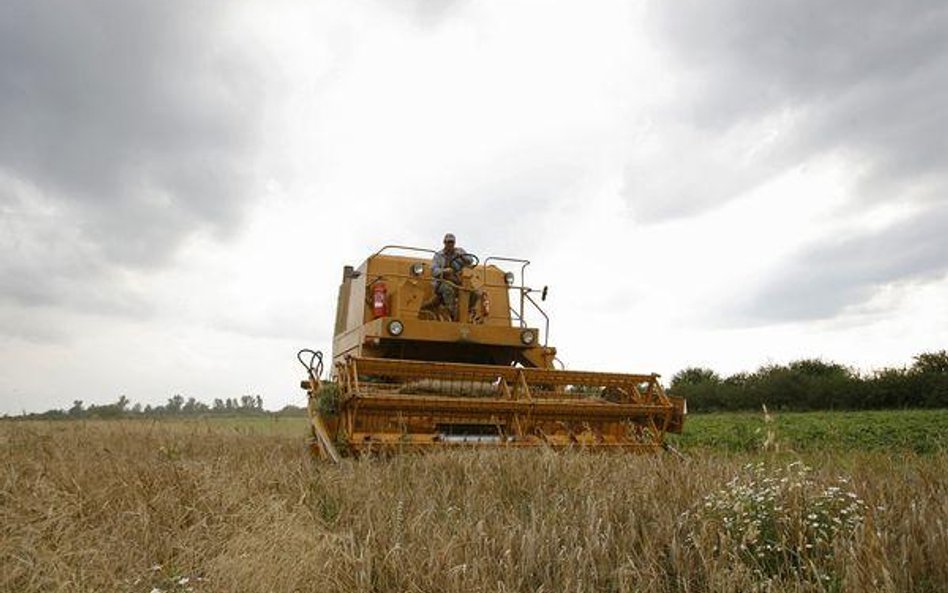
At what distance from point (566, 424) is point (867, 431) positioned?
7308 millimetres

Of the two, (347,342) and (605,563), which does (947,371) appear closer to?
(347,342)

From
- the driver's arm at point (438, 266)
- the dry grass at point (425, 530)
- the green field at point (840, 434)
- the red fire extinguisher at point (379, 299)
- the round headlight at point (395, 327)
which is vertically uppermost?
the driver's arm at point (438, 266)

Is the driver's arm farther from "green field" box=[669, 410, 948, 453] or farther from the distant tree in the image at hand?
the distant tree

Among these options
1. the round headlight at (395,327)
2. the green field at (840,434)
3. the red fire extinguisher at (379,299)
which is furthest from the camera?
the green field at (840,434)

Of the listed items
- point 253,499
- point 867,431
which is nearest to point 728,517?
point 253,499

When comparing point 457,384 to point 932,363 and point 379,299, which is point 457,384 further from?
point 932,363

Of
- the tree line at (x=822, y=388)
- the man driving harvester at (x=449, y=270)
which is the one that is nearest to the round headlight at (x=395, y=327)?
the man driving harvester at (x=449, y=270)

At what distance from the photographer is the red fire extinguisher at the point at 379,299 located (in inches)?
373

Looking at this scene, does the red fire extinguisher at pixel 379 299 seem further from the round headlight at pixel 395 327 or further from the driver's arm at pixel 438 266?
the round headlight at pixel 395 327

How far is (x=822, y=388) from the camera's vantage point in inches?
974

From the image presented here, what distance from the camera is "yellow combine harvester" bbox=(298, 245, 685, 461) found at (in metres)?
7.20

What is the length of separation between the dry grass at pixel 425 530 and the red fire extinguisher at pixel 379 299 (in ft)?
13.8

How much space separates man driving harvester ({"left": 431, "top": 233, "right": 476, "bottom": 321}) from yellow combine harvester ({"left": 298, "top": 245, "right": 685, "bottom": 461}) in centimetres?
3

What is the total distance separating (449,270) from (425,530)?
6.28m
